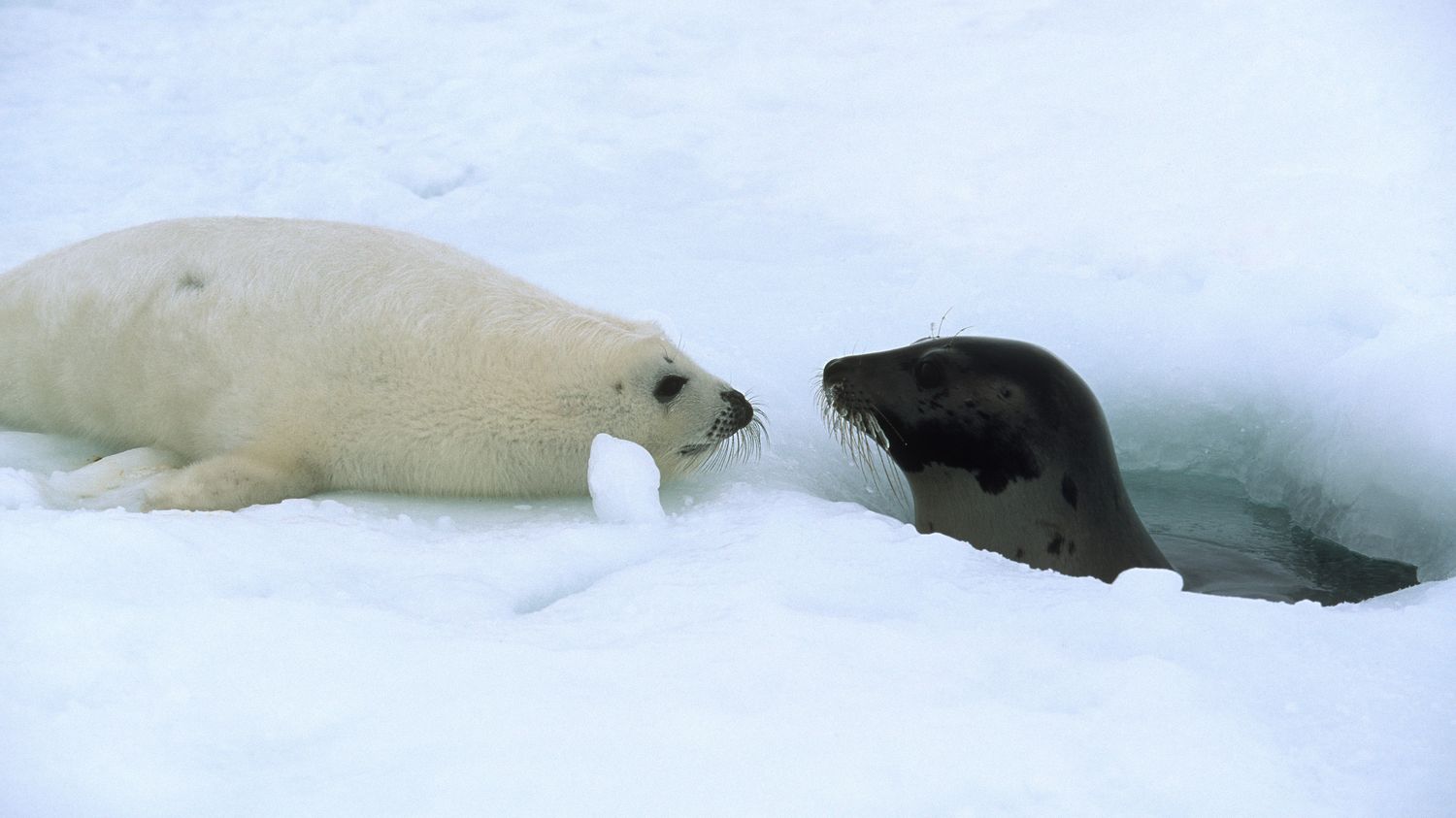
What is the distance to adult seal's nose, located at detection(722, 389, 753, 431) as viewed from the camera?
9.02 feet

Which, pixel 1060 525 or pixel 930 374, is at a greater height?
pixel 930 374

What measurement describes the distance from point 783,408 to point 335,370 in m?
1.37

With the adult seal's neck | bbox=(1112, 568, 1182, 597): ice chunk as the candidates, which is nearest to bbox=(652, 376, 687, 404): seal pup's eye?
the adult seal's neck

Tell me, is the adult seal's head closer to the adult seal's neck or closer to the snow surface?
the adult seal's neck

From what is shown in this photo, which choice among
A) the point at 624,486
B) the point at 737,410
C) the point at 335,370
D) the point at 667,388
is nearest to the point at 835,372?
the point at 737,410

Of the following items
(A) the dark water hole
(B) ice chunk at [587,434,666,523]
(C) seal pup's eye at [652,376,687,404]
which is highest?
(C) seal pup's eye at [652,376,687,404]

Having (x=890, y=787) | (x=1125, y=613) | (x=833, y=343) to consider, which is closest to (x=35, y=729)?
(x=890, y=787)

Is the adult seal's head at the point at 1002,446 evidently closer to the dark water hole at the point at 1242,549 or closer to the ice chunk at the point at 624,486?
the dark water hole at the point at 1242,549

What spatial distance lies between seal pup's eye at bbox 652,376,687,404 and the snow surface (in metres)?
0.23

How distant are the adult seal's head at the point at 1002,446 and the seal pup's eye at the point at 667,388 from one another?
60 cm

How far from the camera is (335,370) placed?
8.30 ft

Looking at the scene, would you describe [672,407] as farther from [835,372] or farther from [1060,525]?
[1060,525]

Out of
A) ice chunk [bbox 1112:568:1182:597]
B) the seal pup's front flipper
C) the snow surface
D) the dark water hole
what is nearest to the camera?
the snow surface

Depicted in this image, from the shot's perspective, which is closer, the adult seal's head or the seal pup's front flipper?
Answer: the seal pup's front flipper
